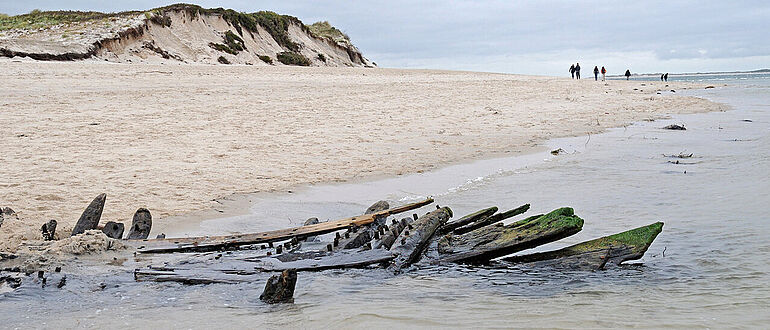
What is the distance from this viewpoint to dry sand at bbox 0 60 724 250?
7535 millimetres

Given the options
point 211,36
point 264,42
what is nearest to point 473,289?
point 211,36

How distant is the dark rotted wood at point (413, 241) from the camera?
186 inches

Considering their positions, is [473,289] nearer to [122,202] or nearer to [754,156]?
[122,202]

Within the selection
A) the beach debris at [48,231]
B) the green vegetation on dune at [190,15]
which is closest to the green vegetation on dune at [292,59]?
the green vegetation on dune at [190,15]

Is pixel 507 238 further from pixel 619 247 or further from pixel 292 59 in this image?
pixel 292 59

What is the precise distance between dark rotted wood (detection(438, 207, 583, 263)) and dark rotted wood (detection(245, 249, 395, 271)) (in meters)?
0.50

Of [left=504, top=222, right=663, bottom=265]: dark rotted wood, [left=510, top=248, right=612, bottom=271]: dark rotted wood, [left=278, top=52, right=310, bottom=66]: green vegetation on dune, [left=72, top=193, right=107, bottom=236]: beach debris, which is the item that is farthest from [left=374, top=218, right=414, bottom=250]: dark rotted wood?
[left=278, top=52, right=310, bottom=66]: green vegetation on dune

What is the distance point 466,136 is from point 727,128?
668cm

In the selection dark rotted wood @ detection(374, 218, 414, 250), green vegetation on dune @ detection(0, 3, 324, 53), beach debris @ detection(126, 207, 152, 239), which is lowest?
dark rotted wood @ detection(374, 218, 414, 250)

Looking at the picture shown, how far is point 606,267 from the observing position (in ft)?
15.6

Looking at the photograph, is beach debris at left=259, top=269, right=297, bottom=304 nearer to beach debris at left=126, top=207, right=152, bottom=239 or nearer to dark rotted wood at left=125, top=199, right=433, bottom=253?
dark rotted wood at left=125, top=199, right=433, bottom=253

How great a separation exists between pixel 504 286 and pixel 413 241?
748 millimetres

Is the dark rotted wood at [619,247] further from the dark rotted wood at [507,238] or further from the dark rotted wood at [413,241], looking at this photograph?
the dark rotted wood at [413,241]

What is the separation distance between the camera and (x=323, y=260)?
4691 millimetres
